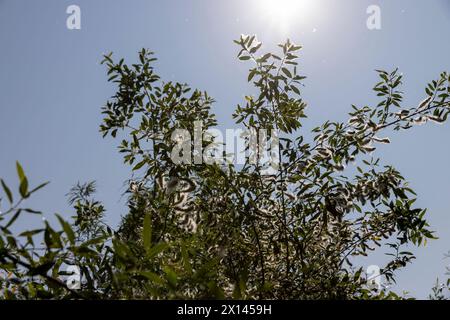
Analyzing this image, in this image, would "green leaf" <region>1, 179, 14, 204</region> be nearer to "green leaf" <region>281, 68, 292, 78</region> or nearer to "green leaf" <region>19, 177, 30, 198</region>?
"green leaf" <region>19, 177, 30, 198</region>

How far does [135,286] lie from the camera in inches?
85.1

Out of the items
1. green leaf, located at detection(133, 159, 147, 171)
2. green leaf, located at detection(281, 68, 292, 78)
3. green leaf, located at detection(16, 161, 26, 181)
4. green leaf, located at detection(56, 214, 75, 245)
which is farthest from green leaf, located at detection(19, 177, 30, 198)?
green leaf, located at detection(281, 68, 292, 78)

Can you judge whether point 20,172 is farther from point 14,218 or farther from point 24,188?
point 14,218

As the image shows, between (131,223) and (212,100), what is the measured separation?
1552mm

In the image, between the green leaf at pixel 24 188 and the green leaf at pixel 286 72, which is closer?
the green leaf at pixel 24 188

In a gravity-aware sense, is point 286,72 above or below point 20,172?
above

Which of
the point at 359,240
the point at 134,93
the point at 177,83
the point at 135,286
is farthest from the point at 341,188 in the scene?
the point at 134,93

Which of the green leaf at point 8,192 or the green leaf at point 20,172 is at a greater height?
the green leaf at point 20,172

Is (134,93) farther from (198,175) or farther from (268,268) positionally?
(268,268)

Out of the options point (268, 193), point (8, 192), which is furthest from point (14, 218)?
point (268, 193)

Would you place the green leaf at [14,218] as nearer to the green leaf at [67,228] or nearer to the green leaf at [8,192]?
the green leaf at [8,192]

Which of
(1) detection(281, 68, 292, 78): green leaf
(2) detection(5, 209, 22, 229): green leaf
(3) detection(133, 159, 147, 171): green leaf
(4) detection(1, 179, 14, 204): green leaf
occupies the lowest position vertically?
(2) detection(5, 209, 22, 229): green leaf

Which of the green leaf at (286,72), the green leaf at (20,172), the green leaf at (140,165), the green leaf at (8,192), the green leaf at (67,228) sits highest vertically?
the green leaf at (286,72)

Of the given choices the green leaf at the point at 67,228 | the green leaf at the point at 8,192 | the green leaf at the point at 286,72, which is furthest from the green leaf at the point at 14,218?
the green leaf at the point at 286,72
